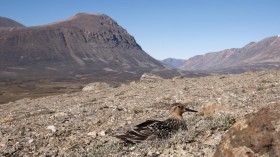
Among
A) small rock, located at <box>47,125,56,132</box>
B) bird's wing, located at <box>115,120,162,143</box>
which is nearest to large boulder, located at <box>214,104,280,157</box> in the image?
bird's wing, located at <box>115,120,162,143</box>

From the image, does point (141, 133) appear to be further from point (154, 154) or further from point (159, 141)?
point (154, 154)

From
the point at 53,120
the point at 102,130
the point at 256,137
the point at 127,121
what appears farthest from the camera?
the point at 53,120

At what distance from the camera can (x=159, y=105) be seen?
19.7 meters

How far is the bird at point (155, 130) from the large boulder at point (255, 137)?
11.1 feet

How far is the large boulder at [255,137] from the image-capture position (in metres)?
6.43

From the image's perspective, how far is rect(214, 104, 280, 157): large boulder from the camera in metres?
6.43

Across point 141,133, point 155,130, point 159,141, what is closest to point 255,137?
point 159,141

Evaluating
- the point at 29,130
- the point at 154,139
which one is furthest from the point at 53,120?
the point at 154,139

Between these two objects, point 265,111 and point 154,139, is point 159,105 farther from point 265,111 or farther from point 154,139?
point 265,111

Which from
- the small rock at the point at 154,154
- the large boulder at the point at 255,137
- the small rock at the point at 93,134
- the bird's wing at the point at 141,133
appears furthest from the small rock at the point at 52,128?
the large boulder at the point at 255,137

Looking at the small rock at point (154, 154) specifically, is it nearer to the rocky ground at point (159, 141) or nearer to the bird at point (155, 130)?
the rocky ground at point (159, 141)

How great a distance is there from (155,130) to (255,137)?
409cm

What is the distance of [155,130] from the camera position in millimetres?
10367

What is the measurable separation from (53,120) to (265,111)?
492 inches
